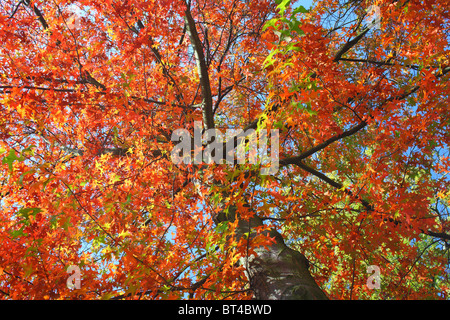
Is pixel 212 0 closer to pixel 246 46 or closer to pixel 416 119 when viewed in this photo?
pixel 246 46

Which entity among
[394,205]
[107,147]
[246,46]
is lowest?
[394,205]

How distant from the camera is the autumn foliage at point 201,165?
209 cm

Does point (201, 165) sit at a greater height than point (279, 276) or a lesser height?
greater

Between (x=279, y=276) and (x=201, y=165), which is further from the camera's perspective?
(x=201, y=165)

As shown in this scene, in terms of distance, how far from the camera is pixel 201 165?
12.2ft

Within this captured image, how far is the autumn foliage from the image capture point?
6.85ft

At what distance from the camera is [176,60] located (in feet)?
16.2

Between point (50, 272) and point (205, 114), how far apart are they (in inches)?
105

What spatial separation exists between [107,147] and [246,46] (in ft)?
11.6
